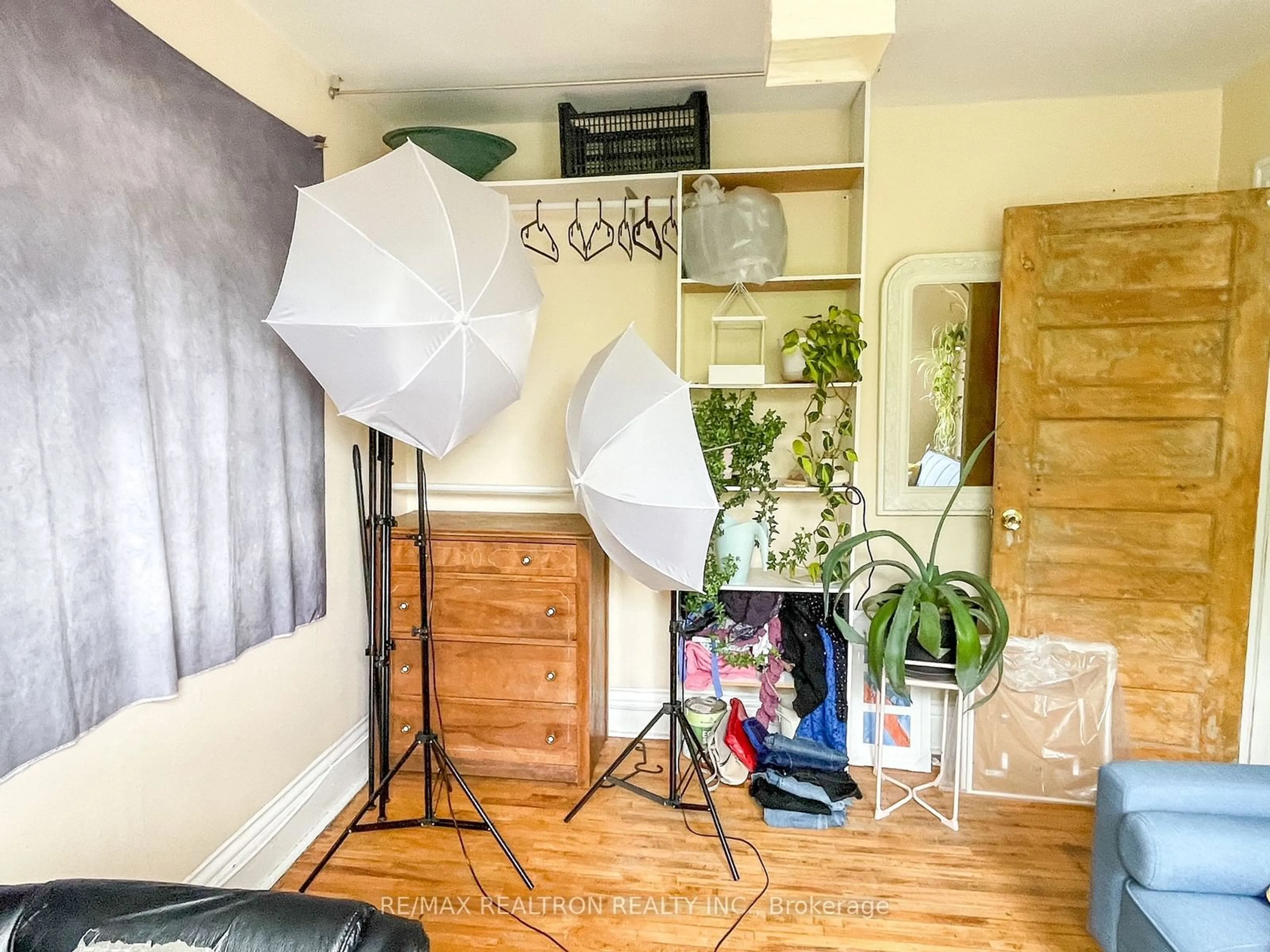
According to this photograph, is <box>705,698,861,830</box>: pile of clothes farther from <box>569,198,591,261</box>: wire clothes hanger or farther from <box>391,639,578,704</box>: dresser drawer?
<box>569,198,591,261</box>: wire clothes hanger

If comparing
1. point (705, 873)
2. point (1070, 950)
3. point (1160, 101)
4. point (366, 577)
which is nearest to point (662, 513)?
point (705, 873)

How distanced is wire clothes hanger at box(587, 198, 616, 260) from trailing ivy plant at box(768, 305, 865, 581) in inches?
31.3

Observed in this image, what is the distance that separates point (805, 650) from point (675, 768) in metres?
0.64

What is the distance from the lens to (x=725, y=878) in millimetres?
2068

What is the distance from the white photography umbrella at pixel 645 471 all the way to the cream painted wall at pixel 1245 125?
2.14m

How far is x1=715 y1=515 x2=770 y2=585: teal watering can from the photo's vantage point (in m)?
2.46

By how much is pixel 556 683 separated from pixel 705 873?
2.54ft

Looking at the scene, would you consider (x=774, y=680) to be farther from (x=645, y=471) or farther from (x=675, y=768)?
(x=645, y=471)

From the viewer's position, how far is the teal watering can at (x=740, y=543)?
2461 millimetres

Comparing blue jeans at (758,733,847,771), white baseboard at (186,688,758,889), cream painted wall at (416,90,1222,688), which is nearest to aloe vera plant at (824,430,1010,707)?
blue jeans at (758,733,847,771)

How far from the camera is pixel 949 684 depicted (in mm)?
2289

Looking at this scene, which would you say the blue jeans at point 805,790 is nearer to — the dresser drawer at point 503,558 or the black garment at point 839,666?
the black garment at point 839,666

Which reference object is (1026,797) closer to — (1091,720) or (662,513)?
(1091,720)

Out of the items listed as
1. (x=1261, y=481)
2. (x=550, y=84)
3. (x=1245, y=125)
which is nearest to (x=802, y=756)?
(x=1261, y=481)
